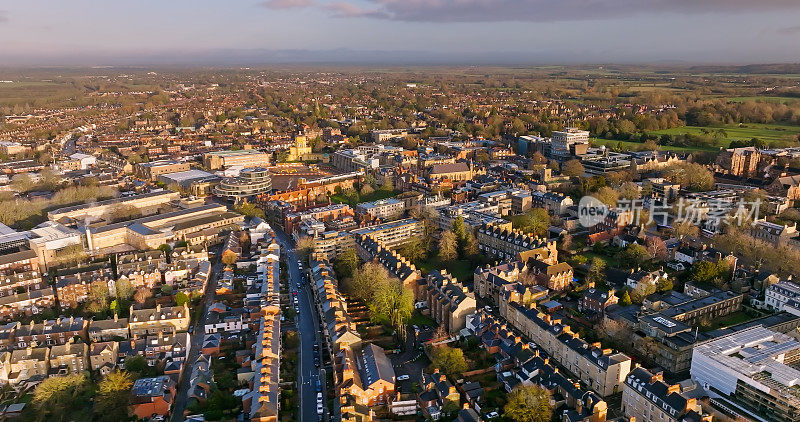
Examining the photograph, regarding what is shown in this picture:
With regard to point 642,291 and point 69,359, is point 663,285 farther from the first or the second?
point 69,359

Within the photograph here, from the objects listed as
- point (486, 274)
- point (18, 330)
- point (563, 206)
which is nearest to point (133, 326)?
point (18, 330)

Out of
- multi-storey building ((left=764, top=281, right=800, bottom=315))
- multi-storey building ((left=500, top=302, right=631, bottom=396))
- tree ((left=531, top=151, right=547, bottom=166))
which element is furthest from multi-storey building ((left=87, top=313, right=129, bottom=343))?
tree ((left=531, top=151, right=547, bottom=166))

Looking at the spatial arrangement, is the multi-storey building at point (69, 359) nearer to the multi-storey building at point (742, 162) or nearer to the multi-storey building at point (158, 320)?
the multi-storey building at point (158, 320)

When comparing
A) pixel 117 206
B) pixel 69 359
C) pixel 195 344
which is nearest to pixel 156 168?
pixel 117 206

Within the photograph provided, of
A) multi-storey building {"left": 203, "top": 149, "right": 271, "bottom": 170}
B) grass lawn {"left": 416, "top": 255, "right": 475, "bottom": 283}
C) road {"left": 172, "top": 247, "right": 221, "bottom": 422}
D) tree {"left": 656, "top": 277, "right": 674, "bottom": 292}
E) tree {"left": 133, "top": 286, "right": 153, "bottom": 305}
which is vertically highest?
multi-storey building {"left": 203, "top": 149, "right": 271, "bottom": 170}

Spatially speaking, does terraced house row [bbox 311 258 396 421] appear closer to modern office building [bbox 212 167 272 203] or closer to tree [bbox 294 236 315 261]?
tree [bbox 294 236 315 261]

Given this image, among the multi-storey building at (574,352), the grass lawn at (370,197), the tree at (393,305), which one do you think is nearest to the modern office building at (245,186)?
the grass lawn at (370,197)
